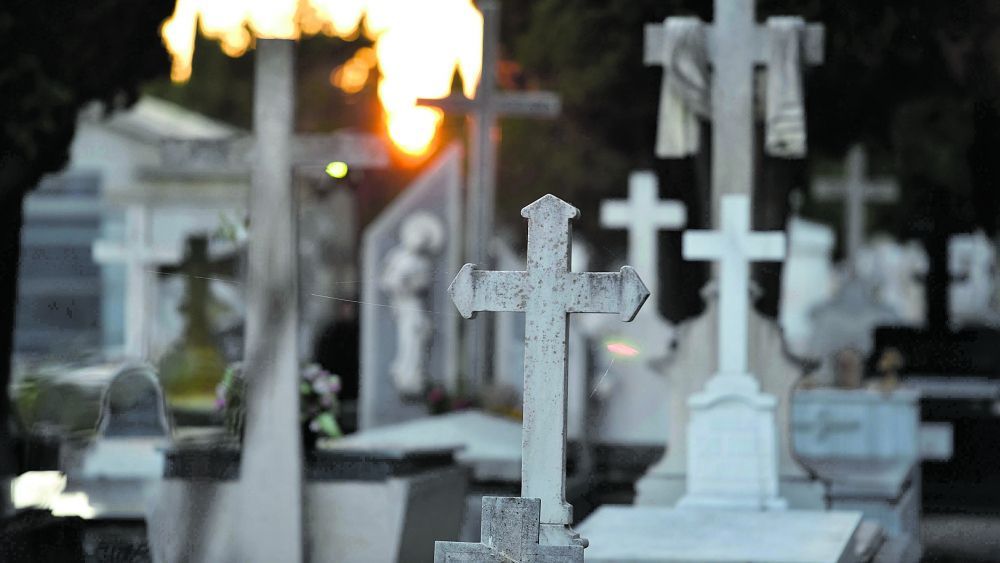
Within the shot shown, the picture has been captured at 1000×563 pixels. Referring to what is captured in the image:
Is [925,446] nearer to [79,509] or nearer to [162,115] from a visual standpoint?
[79,509]

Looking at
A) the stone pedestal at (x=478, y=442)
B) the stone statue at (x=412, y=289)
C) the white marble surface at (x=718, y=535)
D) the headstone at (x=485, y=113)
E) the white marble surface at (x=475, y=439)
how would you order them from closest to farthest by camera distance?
1. the white marble surface at (x=718, y=535)
2. the stone pedestal at (x=478, y=442)
3. the white marble surface at (x=475, y=439)
4. the headstone at (x=485, y=113)
5. the stone statue at (x=412, y=289)

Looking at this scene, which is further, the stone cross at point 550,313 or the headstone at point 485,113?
the headstone at point 485,113

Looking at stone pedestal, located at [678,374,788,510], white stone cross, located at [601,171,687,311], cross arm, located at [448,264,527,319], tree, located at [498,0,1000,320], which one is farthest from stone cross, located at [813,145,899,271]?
cross arm, located at [448,264,527,319]

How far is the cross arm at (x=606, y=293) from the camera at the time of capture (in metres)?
8.01

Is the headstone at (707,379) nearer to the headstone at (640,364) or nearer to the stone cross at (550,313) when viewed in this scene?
the stone cross at (550,313)

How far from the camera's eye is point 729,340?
40.2 feet

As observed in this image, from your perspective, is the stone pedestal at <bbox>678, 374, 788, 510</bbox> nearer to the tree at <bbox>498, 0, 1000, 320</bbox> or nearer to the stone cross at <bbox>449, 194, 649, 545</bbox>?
the tree at <bbox>498, 0, 1000, 320</bbox>

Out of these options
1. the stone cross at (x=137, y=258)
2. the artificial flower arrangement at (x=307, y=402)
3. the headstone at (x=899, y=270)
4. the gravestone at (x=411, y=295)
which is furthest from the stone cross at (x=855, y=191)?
the artificial flower arrangement at (x=307, y=402)

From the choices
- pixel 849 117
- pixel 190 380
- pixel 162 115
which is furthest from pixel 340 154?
pixel 162 115

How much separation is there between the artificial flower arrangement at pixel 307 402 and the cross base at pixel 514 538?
2.90 meters

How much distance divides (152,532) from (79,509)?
130 cm

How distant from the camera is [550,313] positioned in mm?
8047

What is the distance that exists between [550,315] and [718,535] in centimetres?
273

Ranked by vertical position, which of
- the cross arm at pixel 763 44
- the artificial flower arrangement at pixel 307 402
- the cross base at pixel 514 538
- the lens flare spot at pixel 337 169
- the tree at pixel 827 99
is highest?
the tree at pixel 827 99
